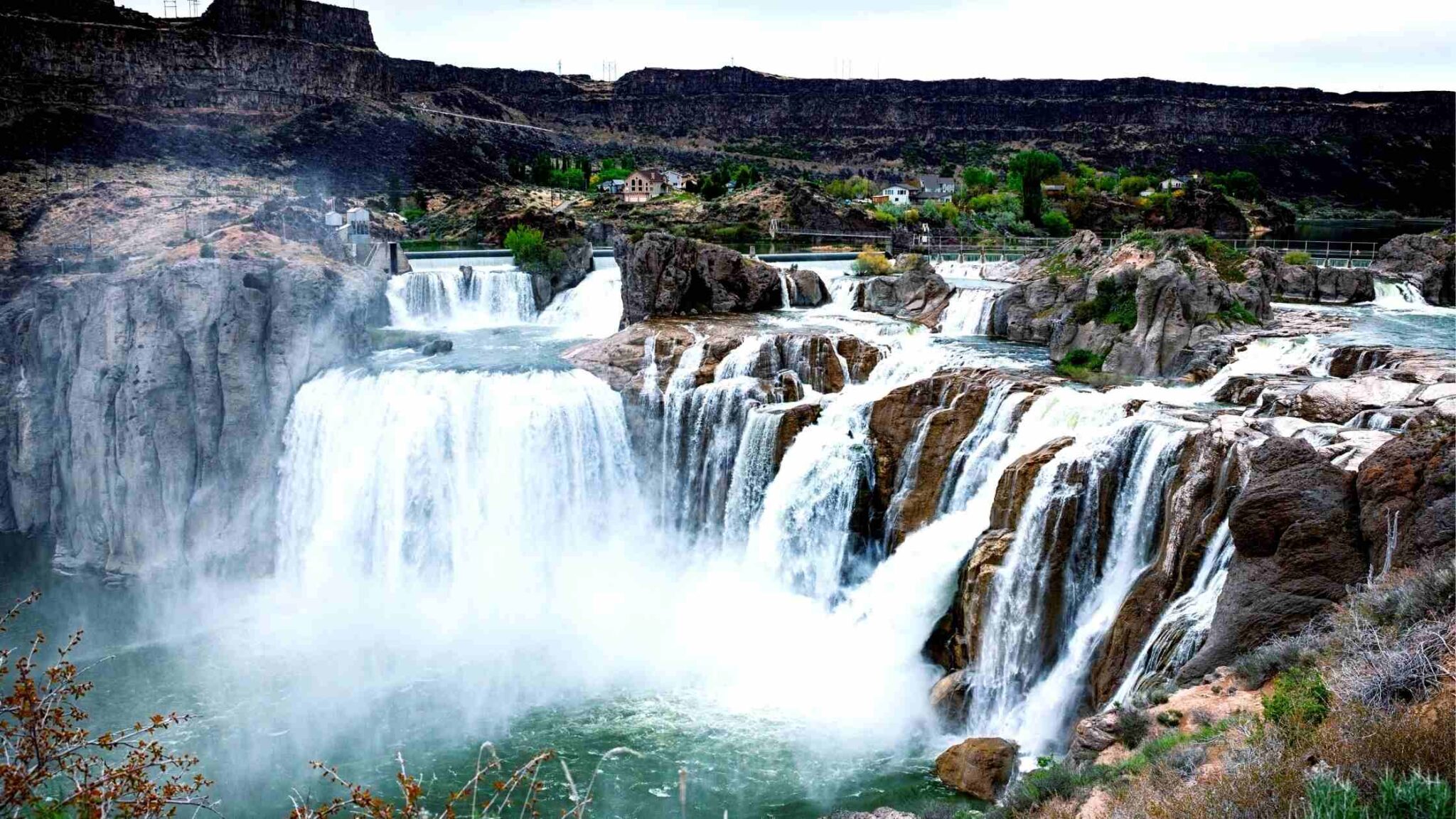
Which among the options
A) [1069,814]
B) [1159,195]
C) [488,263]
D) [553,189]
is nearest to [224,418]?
[488,263]

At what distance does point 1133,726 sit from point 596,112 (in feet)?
407

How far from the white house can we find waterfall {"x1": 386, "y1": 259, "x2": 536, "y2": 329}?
145 feet

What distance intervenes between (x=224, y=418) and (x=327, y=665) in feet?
26.9

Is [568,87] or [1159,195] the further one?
[568,87]

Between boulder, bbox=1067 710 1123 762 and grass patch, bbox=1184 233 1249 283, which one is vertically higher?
grass patch, bbox=1184 233 1249 283

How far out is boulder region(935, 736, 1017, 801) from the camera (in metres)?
13.9

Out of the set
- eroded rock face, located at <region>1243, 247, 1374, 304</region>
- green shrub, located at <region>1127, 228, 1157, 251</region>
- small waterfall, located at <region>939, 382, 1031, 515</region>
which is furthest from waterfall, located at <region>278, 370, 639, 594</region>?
eroded rock face, located at <region>1243, 247, 1374, 304</region>

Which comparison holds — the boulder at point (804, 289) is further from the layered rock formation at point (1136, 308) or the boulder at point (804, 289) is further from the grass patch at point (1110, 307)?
the grass patch at point (1110, 307)

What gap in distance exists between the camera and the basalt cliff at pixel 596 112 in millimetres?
71125

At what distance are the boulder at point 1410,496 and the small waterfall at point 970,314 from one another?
55.9 ft

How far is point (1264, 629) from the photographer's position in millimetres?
11648

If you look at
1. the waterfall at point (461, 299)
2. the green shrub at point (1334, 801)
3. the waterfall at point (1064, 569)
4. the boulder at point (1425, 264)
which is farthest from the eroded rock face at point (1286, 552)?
the waterfall at point (461, 299)

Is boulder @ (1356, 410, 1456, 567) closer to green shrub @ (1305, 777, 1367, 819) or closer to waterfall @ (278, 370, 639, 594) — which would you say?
green shrub @ (1305, 777, 1367, 819)

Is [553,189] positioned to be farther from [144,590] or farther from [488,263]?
[144,590]
